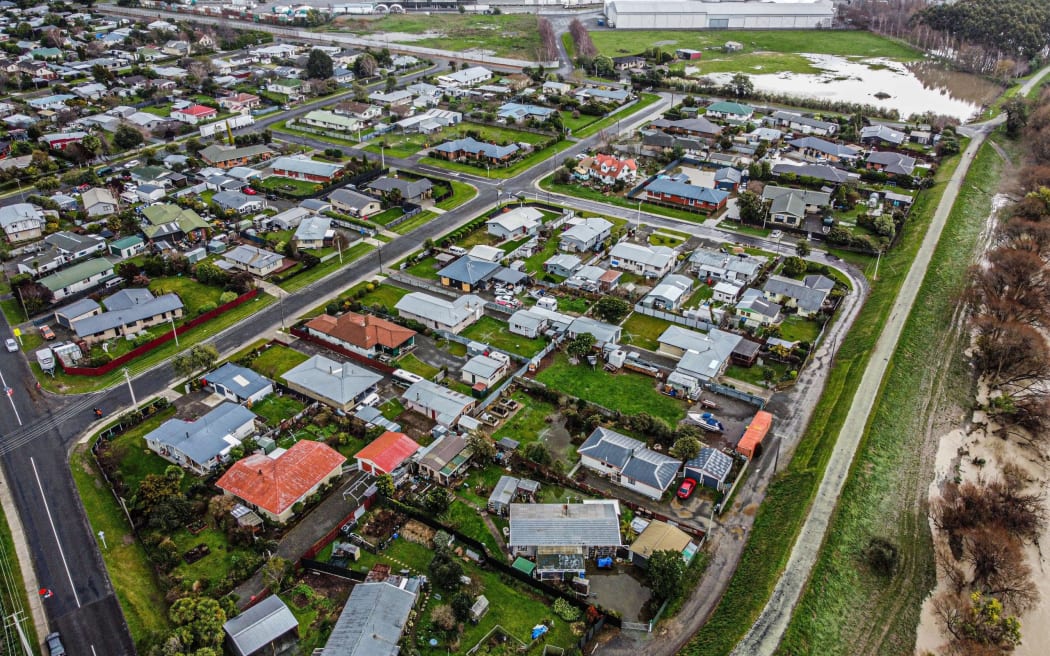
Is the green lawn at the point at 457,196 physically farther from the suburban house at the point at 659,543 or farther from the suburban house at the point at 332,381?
the suburban house at the point at 659,543

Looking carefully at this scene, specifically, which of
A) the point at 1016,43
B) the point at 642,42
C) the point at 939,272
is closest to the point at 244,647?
the point at 939,272

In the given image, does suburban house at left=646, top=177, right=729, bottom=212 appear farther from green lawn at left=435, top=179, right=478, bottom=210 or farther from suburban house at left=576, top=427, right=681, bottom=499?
suburban house at left=576, top=427, right=681, bottom=499

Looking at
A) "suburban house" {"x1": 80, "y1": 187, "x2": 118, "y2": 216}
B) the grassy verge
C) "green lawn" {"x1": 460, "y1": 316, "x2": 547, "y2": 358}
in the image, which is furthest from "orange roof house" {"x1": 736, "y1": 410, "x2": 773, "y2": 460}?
"suburban house" {"x1": 80, "y1": 187, "x2": 118, "y2": 216}

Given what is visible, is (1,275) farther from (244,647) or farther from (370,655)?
(370,655)

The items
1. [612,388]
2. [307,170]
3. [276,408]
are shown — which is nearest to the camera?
[276,408]

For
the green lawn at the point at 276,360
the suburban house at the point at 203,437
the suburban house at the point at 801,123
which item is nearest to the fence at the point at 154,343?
the green lawn at the point at 276,360

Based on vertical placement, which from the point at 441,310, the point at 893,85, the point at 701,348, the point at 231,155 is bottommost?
the point at 701,348

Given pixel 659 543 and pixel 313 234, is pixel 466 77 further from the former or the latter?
pixel 659 543

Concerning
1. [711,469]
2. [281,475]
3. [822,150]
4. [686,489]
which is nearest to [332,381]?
[281,475]
